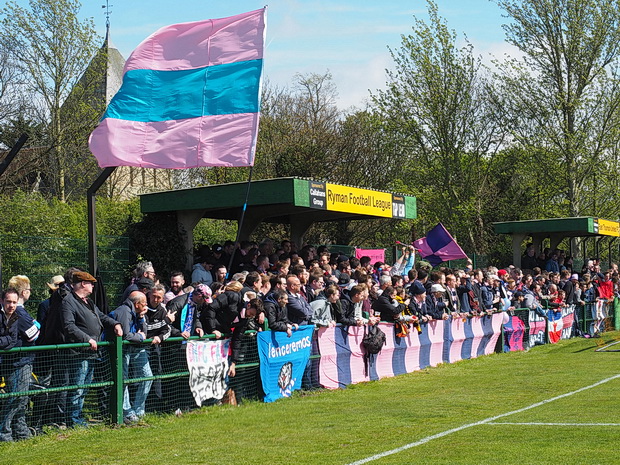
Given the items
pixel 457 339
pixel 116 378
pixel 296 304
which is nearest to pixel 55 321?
pixel 116 378

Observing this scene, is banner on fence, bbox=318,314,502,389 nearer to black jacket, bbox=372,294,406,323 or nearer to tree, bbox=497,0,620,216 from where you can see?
black jacket, bbox=372,294,406,323

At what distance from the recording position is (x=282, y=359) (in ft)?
43.8

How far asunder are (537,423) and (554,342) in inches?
598

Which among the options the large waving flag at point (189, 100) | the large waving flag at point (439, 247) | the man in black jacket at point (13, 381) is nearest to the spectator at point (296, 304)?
the large waving flag at point (189, 100)

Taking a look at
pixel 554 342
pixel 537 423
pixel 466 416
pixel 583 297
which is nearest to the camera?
pixel 537 423

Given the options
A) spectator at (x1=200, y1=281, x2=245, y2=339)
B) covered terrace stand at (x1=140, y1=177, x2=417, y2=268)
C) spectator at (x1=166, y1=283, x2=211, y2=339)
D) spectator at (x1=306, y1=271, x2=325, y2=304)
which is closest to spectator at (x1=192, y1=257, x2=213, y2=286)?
covered terrace stand at (x1=140, y1=177, x2=417, y2=268)

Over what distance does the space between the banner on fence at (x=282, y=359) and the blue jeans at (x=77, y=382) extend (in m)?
3.18

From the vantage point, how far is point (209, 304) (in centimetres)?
1245

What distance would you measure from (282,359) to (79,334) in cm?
397

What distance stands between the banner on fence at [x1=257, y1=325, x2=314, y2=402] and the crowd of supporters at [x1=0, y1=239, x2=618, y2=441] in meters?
0.19

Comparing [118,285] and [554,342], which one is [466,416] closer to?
[118,285]

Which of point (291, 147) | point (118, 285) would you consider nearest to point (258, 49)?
point (118, 285)

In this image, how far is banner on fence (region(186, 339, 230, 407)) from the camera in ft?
38.7

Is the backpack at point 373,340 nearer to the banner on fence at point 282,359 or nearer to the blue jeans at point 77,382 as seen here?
the banner on fence at point 282,359
